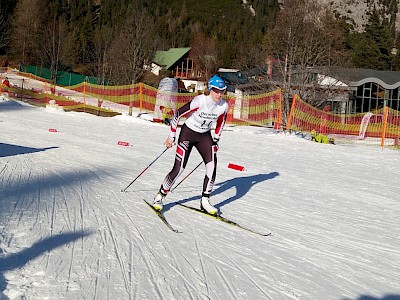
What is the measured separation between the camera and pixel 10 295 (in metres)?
3.61

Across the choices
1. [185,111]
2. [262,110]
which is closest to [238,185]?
[185,111]

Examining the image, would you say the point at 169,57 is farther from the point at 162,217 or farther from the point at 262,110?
the point at 162,217

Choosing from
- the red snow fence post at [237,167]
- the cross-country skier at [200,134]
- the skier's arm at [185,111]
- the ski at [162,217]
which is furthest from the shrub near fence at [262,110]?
the ski at [162,217]

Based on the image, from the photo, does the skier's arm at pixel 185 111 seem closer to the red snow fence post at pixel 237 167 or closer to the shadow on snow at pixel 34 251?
the shadow on snow at pixel 34 251

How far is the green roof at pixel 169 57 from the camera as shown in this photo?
74188 millimetres

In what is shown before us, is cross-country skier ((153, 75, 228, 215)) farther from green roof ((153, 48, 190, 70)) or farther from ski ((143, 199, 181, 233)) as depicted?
green roof ((153, 48, 190, 70))

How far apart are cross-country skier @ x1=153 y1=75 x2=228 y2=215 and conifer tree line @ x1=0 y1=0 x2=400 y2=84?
20020mm

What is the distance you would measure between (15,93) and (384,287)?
3228 centimetres

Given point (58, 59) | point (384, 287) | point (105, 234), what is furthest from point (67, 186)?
point (58, 59)

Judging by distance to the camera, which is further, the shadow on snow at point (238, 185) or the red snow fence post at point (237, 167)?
the red snow fence post at point (237, 167)

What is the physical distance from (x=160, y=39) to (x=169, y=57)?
484cm

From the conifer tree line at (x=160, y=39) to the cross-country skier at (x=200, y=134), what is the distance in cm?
2002

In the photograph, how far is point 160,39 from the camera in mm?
80125

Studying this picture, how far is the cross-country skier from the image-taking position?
6.73m
